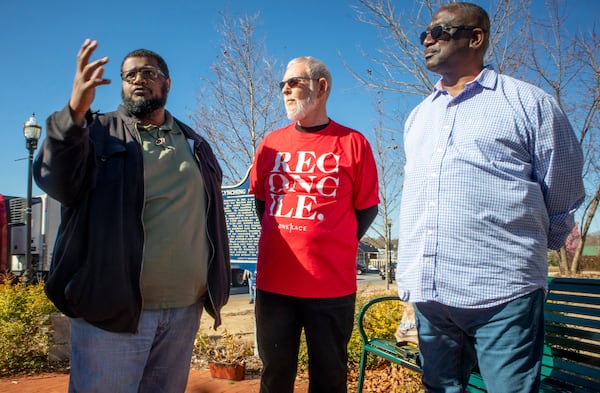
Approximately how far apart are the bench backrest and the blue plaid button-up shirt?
1.08 m

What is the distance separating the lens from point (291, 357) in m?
2.52

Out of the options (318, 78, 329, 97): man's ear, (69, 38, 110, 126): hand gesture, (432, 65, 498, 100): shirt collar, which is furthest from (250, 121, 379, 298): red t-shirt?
(69, 38, 110, 126): hand gesture

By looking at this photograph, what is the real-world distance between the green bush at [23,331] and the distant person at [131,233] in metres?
3.97

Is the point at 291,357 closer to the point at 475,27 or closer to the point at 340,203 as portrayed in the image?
the point at 340,203

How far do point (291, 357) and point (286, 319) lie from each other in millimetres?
222

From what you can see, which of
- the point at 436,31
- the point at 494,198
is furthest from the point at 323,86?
the point at 494,198

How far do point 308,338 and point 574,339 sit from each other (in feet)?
5.32

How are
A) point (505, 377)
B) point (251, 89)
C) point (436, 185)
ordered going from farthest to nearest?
point (251, 89) < point (436, 185) < point (505, 377)

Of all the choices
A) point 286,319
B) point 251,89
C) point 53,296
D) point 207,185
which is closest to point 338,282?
point 286,319

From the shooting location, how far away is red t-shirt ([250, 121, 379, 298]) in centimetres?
246

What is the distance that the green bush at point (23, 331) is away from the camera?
505 centimetres

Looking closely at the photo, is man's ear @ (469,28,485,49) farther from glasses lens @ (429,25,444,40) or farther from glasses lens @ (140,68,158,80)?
glasses lens @ (140,68,158,80)

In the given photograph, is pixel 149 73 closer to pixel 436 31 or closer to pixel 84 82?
pixel 84 82

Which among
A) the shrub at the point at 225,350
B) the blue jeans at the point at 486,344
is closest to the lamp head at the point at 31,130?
the shrub at the point at 225,350
